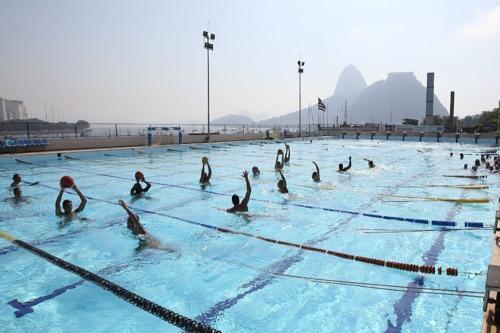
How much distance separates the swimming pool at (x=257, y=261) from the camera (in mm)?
4422

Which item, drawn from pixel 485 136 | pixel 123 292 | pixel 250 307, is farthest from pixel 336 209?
pixel 485 136

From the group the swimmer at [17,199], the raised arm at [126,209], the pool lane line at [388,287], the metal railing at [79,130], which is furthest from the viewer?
the metal railing at [79,130]

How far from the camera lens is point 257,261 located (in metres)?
6.05

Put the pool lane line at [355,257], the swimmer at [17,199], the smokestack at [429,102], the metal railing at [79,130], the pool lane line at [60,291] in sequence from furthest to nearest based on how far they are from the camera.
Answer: the smokestack at [429,102] → the metal railing at [79,130] → the swimmer at [17,199] → the pool lane line at [355,257] → the pool lane line at [60,291]

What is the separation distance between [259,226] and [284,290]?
2.92m

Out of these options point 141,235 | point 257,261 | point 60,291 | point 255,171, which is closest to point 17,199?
point 141,235

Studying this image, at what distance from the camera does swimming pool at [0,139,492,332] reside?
442 centimetres

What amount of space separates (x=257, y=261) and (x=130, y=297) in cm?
210

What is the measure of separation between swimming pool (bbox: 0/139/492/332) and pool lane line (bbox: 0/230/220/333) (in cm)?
10

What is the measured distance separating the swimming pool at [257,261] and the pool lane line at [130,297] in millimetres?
100

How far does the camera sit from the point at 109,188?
12258 mm

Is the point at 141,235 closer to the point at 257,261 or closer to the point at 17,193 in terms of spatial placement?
the point at 257,261

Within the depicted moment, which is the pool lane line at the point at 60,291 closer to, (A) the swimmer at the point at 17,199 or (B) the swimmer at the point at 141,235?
(B) the swimmer at the point at 141,235

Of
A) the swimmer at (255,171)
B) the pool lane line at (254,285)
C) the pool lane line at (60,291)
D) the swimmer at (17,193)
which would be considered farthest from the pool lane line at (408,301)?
the swimmer at (17,193)
